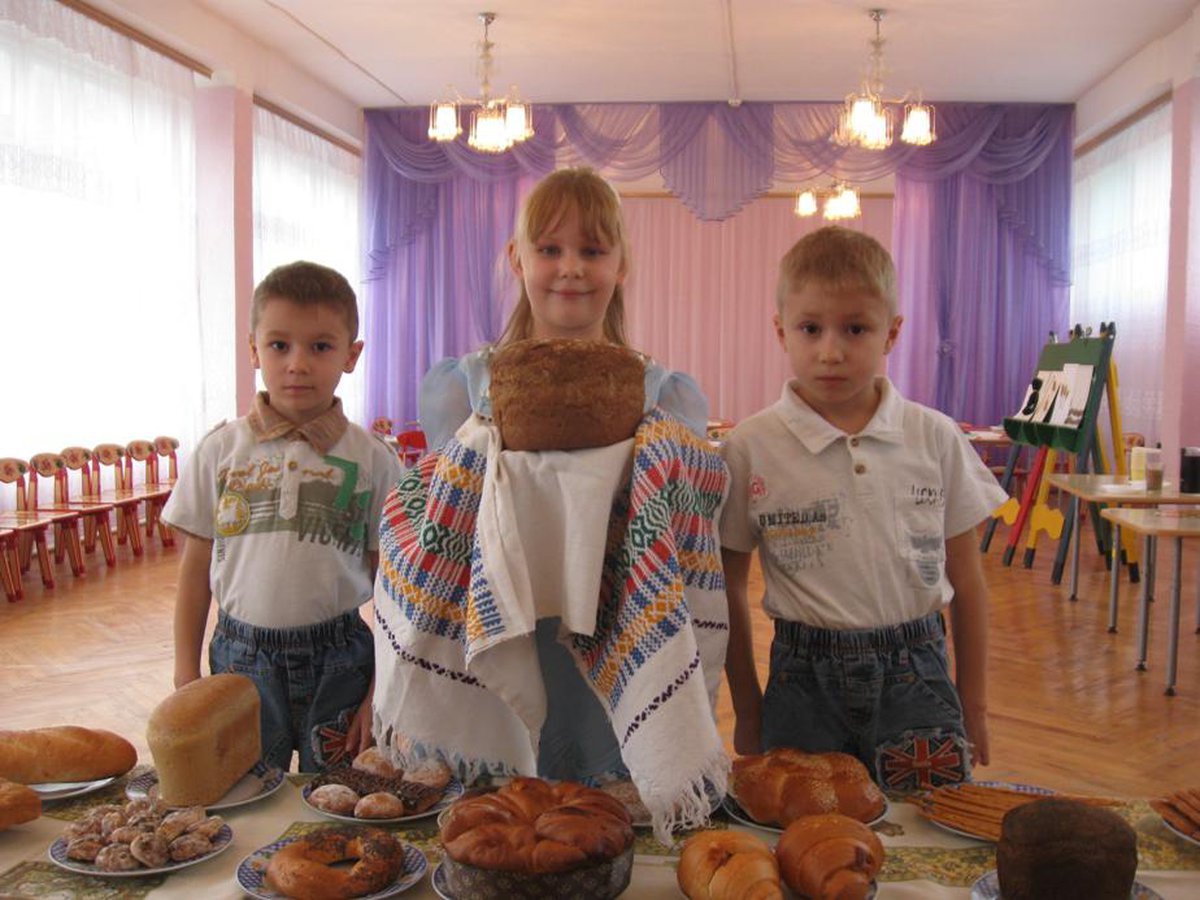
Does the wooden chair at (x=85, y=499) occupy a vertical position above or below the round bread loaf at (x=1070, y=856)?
below

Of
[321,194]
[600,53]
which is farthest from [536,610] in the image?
[321,194]

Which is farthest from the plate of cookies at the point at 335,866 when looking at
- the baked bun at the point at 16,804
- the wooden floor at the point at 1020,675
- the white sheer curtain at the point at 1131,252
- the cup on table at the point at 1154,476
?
the white sheer curtain at the point at 1131,252

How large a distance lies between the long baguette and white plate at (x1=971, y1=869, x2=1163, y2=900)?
3.29 feet

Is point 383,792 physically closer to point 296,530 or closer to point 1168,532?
point 296,530

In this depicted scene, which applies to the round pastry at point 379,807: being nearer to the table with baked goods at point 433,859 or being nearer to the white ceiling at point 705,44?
the table with baked goods at point 433,859

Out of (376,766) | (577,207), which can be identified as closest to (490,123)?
(577,207)

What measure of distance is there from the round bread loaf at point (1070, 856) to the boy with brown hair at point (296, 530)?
1028mm

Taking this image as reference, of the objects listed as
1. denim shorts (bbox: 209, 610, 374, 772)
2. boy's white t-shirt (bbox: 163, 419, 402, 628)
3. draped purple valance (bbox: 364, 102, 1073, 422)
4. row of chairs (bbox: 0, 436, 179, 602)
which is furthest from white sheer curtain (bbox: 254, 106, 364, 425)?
denim shorts (bbox: 209, 610, 374, 772)

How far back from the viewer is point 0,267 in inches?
227

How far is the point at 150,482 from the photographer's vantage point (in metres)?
7.02

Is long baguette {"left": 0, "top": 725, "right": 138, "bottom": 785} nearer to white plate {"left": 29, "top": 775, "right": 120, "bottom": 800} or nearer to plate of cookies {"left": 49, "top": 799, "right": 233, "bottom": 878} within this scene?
white plate {"left": 29, "top": 775, "right": 120, "bottom": 800}

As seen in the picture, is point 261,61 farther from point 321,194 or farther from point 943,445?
point 943,445

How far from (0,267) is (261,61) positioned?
3.35 m

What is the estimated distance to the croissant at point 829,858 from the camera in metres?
1.02
